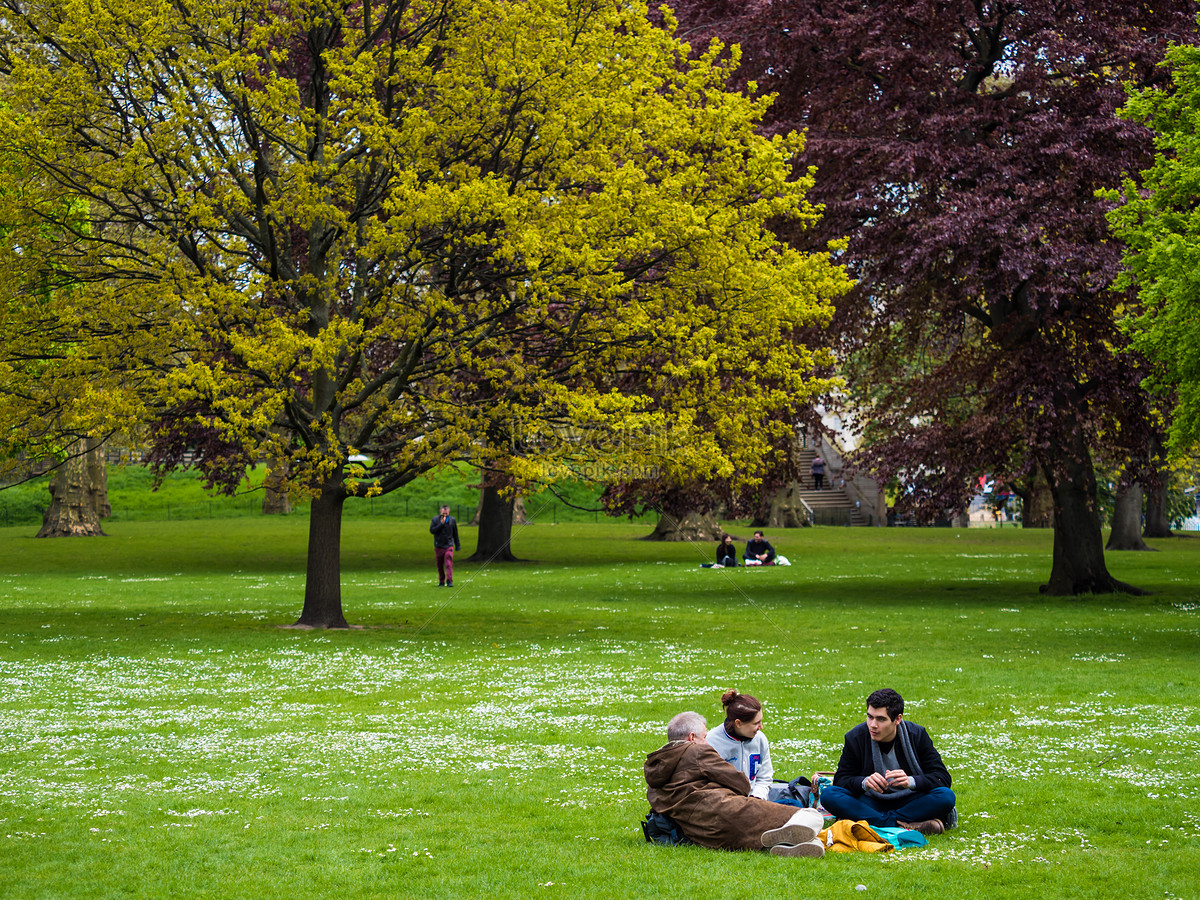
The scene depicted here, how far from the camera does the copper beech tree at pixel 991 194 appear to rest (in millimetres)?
25891

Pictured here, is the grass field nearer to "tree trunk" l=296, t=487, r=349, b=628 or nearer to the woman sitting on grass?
"tree trunk" l=296, t=487, r=349, b=628

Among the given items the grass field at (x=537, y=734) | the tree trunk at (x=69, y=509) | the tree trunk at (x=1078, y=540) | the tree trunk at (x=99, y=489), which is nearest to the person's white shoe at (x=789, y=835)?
the grass field at (x=537, y=734)

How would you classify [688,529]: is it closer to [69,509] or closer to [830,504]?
[69,509]

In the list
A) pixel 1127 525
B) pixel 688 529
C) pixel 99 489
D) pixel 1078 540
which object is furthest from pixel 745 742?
pixel 99 489

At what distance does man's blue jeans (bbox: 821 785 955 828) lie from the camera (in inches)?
348

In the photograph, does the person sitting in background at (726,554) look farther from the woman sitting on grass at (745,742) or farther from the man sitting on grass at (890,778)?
the man sitting on grass at (890,778)

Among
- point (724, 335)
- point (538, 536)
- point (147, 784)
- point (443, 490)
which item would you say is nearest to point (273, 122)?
point (724, 335)

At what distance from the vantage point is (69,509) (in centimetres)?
5434

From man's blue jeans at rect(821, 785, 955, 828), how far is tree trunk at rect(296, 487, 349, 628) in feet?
50.7

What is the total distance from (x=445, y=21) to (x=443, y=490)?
184 feet

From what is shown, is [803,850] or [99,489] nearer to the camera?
[803,850]

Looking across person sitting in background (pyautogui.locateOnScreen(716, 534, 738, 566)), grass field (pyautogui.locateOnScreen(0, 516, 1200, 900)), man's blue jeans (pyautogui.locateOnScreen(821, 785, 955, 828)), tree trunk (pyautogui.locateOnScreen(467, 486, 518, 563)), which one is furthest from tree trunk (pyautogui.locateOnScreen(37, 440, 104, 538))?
man's blue jeans (pyautogui.locateOnScreen(821, 785, 955, 828))

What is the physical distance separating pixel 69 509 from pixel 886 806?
2025 inches

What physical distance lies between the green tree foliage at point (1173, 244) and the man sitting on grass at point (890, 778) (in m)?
11.3
